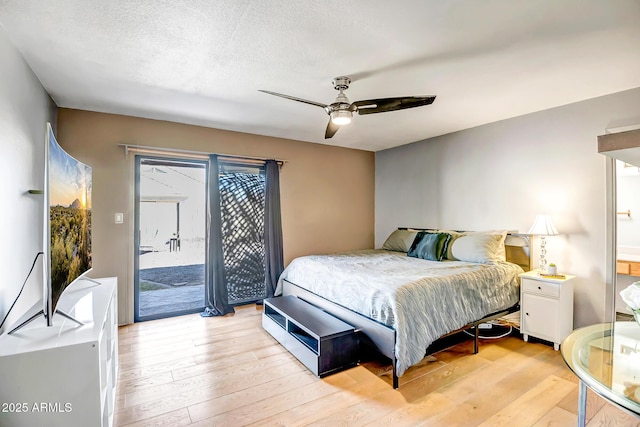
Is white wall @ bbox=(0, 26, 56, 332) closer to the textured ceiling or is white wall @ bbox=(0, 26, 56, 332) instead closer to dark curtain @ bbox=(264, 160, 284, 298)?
the textured ceiling

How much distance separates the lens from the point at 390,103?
223 centimetres

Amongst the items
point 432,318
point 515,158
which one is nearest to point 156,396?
point 432,318

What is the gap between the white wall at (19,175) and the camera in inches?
66.9

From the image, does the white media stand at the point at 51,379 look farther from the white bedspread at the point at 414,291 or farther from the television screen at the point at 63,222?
the white bedspread at the point at 414,291

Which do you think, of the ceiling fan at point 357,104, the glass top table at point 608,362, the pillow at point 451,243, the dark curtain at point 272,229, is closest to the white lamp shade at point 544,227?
the pillow at point 451,243

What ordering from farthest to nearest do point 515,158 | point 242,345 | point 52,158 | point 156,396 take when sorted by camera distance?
point 515,158
point 242,345
point 156,396
point 52,158

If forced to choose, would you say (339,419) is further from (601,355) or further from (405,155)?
(405,155)

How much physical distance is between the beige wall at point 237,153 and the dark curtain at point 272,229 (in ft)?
0.59

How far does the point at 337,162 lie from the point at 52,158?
377 centimetres

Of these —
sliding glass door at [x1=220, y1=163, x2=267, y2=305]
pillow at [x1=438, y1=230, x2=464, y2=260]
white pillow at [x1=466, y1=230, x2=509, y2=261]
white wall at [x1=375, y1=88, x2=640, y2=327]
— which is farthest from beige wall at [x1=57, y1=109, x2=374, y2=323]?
white pillow at [x1=466, y1=230, x2=509, y2=261]

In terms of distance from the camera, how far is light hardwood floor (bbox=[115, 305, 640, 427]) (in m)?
1.82

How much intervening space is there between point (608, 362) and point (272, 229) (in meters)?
3.32

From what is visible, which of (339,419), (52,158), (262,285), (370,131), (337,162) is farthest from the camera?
(337,162)

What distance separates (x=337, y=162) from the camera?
4.81 meters
